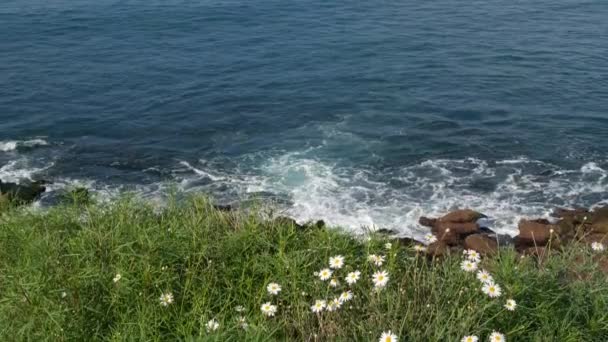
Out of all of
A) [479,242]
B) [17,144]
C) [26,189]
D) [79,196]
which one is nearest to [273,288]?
[79,196]

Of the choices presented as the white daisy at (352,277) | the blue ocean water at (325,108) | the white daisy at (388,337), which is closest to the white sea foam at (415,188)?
the blue ocean water at (325,108)

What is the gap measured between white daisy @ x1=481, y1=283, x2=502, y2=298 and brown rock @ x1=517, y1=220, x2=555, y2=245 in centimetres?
972

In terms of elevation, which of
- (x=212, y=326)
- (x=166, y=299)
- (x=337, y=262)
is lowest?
(x=166, y=299)

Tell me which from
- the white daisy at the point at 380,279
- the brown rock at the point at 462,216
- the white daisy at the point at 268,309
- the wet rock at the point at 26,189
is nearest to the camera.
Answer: the white daisy at the point at 380,279

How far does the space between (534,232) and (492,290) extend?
10.2 meters

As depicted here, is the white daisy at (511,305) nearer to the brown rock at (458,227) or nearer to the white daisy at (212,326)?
the white daisy at (212,326)

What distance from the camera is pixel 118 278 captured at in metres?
7.84

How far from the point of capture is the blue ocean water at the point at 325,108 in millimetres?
21578

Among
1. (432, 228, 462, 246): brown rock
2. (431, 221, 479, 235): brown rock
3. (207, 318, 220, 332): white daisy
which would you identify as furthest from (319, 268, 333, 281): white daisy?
(431, 221, 479, 235): brown rock

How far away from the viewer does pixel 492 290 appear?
740 cm

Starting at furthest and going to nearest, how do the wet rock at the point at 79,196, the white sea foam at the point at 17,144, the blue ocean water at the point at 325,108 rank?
the white sea foam at the point at 17,144
the blue ocean water at the point at 325,108
the wet rock at the point at 79,196

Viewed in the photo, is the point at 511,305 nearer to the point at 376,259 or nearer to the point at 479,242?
the point at 376,259

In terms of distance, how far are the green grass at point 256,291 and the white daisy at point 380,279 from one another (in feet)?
0.40

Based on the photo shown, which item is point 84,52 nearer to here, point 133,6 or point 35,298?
point 133,6
